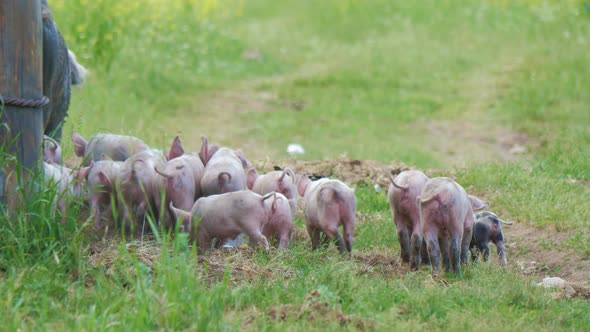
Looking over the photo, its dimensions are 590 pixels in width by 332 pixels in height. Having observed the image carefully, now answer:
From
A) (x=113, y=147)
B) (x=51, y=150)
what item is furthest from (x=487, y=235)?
(x=51, y=150)

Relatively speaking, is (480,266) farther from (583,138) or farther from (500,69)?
(500,69)

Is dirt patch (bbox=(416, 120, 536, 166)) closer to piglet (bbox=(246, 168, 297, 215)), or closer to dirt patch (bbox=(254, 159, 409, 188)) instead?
dirt patch (bbox=(254, 159, 409, 188))

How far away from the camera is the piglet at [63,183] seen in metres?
4.42

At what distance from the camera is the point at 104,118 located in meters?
9.03

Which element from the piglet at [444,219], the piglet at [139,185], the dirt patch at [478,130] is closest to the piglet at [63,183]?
the piglet at [139,185]

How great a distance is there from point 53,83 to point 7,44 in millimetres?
1736

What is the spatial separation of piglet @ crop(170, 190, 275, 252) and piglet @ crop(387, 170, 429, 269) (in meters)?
0.83

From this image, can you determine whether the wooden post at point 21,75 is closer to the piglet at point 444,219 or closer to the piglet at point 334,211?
the piglet at point 334,211

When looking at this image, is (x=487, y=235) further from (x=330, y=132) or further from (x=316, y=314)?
(x=330, y=132)

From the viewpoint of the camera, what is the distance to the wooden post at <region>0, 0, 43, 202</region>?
4.46 m

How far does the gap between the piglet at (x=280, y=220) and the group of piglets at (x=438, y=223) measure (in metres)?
0.64

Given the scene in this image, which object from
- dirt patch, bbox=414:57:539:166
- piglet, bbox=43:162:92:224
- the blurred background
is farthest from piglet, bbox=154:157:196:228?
dirt patch, bbox=414:57:539:166


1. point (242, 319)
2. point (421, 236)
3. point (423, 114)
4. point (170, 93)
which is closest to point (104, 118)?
point (170, 93)

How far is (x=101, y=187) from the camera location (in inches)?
201
